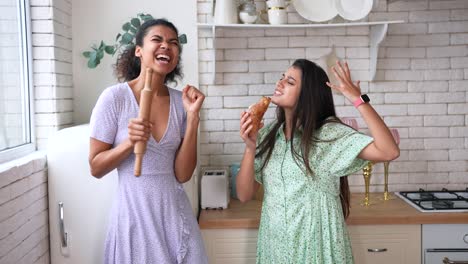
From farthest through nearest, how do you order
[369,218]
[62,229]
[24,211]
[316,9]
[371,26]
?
1. [371,26]
2. [316,9]
3. [369,218]
4. [62,229]
5. [24,211]

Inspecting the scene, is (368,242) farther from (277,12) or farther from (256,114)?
(277,12)

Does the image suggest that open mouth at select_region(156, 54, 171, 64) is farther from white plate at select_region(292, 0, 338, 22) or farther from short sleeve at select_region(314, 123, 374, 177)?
white plate at select_region(292, 0, 338, 22)

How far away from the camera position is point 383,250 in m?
2.40

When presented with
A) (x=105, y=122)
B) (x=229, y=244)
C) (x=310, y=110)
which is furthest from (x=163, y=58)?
(x=229, y=244)

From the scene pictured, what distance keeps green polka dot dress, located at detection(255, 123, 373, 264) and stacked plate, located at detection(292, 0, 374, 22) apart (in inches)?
37.0

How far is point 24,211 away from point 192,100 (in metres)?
0.82

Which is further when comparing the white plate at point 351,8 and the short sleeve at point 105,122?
the white plate at point 351,8

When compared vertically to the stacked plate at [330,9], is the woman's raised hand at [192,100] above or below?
below

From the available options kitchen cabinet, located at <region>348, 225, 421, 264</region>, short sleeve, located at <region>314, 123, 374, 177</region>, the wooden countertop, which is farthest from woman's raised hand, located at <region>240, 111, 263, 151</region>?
kitchen cabinet, located at <region>348, 225, 421, 264</region>

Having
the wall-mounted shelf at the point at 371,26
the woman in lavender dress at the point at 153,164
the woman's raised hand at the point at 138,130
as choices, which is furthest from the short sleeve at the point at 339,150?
the wall-mounted shelf at the point at 371,26

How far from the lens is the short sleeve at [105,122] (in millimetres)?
1668

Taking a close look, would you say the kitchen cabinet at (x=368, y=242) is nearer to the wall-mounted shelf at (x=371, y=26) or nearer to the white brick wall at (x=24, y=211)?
the white brick wall at (x=24, y=211)

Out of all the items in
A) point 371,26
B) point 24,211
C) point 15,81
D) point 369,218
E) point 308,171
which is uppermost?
point 371,26

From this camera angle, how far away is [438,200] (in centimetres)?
260
